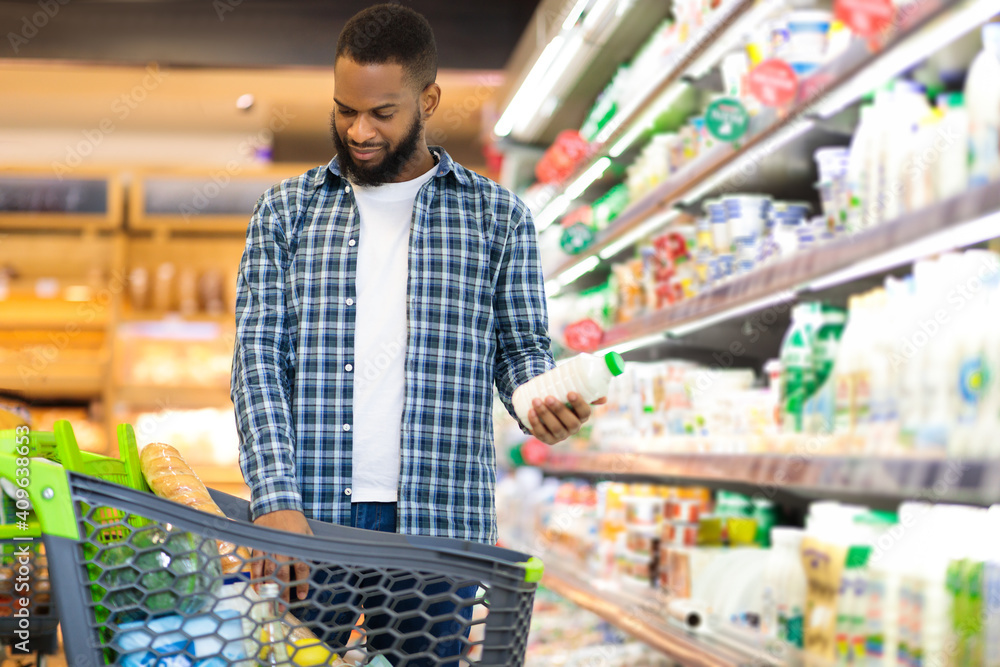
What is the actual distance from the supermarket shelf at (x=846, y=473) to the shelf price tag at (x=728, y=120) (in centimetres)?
71

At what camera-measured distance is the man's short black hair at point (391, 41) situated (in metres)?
1.36

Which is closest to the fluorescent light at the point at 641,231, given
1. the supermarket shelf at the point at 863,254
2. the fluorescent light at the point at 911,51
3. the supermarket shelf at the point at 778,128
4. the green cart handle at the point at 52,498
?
the supermarket shelf at the point at 778,128

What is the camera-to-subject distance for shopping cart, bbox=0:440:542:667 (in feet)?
2.78

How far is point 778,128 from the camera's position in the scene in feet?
6.75

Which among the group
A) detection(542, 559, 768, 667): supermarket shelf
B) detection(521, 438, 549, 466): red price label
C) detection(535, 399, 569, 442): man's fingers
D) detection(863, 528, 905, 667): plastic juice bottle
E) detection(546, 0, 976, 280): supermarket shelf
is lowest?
detection(542, 559, 768, 667): supermarket shelf

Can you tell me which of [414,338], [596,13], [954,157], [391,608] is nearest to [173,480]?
[391,608]

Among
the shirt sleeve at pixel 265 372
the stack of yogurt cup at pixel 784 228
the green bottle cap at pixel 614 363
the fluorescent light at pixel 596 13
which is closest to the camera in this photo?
the green bottle cap at pixel 614 363

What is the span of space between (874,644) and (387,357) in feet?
3.30

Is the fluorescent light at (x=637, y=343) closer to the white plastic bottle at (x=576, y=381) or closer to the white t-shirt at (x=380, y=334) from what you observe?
the white t-shirt at (x=380, y=334)

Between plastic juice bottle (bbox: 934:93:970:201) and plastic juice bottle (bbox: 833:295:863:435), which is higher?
plastic juice bottle (bbox: 934:93:970:201)

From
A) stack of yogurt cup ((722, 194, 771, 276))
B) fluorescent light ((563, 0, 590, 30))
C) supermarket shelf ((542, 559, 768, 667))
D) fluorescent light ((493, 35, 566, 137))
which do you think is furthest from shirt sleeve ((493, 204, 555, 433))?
fluorescent light ((493, 35, 566, 137))

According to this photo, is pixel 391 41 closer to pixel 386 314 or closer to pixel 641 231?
pixel 386 314

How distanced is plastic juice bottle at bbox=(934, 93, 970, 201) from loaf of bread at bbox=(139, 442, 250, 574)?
1.21m

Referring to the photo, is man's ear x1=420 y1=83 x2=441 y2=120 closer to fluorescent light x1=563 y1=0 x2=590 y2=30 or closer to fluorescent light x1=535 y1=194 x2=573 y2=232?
fluorescent light x1=563 y1=0 x2=590 y2=30
